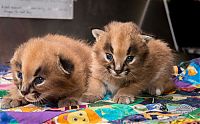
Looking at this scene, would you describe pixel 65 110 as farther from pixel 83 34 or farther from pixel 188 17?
pixel 188 17

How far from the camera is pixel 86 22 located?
3244 mm

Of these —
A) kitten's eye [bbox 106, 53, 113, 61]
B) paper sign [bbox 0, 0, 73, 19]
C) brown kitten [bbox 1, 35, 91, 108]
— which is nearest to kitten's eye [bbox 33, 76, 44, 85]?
brown kitten [bbox 1, 35, 91, 108]

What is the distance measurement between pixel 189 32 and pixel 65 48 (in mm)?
2160

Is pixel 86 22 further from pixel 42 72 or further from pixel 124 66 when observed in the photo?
pixel 42 72

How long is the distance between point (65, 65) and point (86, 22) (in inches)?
65.6

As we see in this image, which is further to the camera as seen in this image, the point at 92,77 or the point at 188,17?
the point at 188,17

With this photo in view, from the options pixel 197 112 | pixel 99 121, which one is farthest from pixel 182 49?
pixel 99 121

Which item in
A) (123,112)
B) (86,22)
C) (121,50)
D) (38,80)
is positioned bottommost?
(123,112)

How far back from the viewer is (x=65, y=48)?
70.7 inches

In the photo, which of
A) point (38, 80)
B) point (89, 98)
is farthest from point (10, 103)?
point (89, 98)

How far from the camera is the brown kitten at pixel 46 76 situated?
1.53 metres

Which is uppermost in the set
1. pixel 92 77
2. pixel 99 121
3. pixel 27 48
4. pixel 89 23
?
pixel 89 23

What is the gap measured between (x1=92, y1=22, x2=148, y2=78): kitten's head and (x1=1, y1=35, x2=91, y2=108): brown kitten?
0.43 ft

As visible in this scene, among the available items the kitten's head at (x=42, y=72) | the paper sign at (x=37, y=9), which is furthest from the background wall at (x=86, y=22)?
the kitten's head at (x=42, y=72)
